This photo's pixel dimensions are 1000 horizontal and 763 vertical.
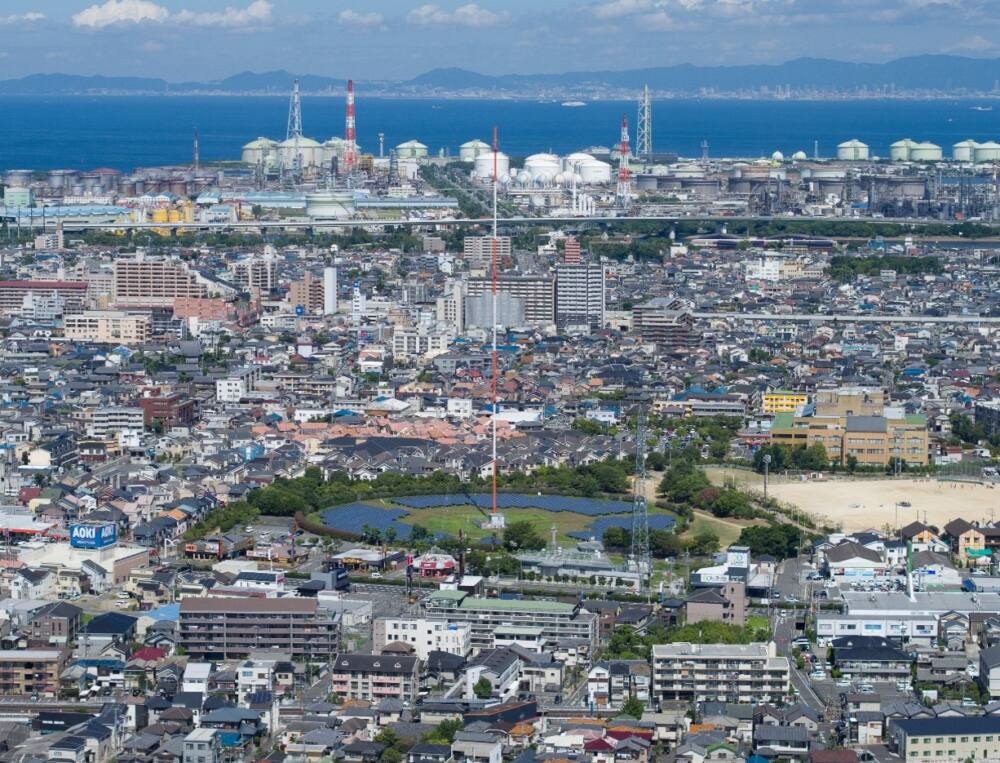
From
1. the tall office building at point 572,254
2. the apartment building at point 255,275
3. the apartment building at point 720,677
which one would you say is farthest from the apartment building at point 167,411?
the tall office building at point 572,254

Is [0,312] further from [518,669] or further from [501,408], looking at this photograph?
[518,669]

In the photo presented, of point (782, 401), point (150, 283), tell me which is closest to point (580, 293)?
point (150, 283)

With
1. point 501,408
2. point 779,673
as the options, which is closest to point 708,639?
point 779,673

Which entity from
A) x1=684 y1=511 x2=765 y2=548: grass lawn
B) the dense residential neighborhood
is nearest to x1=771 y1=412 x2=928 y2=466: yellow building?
Answer: the dense residential neighborhood

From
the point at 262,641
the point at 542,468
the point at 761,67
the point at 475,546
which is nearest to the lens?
the point at 262,641

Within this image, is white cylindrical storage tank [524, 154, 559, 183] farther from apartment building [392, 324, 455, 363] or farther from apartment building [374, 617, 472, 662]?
apartment building [374, 617, 472, 662]
